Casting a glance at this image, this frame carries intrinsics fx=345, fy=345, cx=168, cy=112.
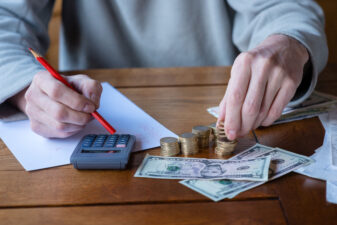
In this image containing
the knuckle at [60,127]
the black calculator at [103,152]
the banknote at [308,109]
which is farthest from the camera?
the banknote at [308,109]

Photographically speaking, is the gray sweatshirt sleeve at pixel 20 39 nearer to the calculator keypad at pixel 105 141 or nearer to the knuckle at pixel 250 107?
the calculator keypad at pixel 105 141

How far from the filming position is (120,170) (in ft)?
2.07

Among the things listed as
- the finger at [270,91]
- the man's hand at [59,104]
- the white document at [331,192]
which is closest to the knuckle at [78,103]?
the man's hand at [59,104]

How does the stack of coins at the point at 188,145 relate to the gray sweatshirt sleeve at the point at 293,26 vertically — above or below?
below

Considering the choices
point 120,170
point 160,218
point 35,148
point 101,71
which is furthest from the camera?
point 101,71

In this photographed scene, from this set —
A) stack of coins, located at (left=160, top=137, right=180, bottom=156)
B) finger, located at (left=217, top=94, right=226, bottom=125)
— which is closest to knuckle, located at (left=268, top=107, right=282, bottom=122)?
finger, located at (left=217, top=94, right=226, bottom=125)

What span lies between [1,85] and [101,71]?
42 centimetres

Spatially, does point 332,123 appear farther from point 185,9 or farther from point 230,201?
point 185,9

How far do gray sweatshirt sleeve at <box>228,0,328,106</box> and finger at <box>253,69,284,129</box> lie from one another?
19cm

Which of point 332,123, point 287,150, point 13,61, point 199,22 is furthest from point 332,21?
point 13,61

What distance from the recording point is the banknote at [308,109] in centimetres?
84

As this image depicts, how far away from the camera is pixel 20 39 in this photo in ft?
3.36

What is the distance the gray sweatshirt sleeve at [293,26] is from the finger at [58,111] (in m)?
0.52

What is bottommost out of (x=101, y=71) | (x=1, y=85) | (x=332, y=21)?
(x=332, y=21)
